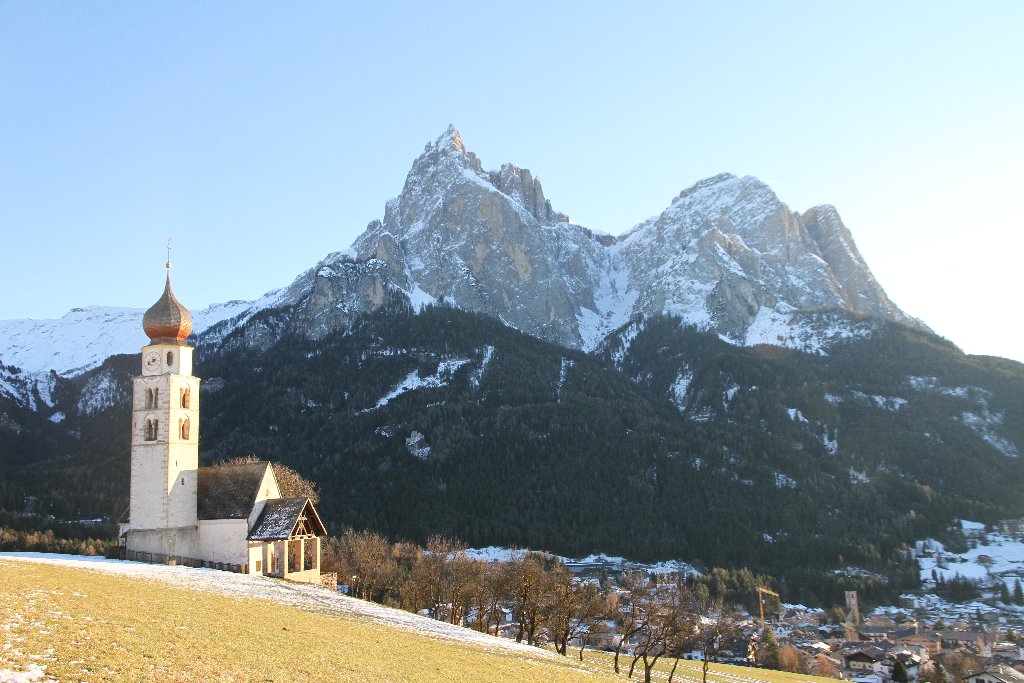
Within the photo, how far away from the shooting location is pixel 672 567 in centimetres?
19825

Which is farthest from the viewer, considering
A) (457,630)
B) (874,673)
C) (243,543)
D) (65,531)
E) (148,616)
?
(65,531)

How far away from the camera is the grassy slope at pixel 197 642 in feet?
91.1

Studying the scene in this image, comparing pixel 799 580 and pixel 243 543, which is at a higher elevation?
pixel 243 543

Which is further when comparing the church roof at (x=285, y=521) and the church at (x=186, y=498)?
the church at (x=186, y=498)

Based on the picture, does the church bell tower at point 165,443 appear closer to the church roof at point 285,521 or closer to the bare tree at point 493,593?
the church roof at point 285,521

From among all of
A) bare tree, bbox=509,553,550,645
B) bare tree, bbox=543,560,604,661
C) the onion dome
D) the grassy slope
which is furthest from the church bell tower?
bare tree, bbox=543,560,604,661

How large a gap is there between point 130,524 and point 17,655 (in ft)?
161

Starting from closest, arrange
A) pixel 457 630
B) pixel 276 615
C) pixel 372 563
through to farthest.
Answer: pixel 276 615
pixel 457 630
pixel 372 563

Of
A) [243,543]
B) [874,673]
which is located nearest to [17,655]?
[243,543]

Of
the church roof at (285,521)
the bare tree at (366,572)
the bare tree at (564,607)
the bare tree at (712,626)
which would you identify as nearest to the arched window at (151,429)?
the church roof at (285,521)

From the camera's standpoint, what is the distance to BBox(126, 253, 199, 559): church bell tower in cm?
7131

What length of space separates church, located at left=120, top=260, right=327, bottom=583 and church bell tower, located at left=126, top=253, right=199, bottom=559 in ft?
0.25

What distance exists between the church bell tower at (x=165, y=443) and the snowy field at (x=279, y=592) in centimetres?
576

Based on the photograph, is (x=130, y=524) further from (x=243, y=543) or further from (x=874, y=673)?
(x=874, y=673)
